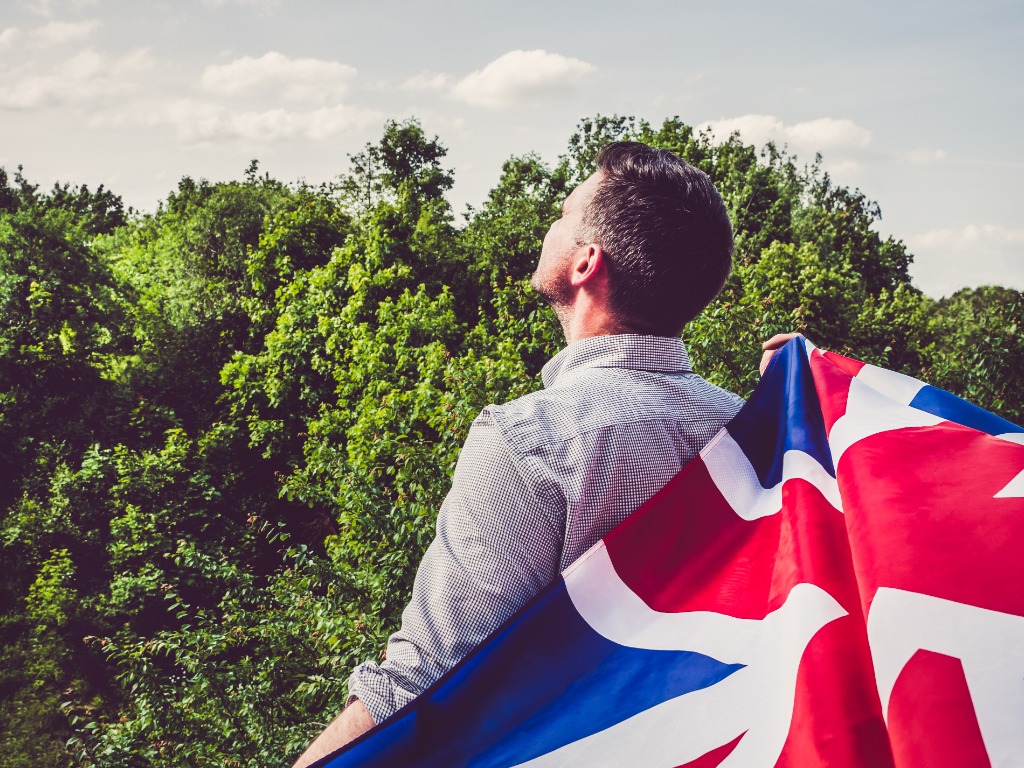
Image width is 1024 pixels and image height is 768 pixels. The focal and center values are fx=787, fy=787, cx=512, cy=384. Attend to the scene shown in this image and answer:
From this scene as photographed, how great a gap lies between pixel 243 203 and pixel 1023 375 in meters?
22.5

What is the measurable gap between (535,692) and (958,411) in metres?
1.09

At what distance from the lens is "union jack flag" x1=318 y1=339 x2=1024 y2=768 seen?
1044mm

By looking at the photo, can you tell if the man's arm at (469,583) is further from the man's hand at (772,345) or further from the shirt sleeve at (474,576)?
the man's hand at (772,345)

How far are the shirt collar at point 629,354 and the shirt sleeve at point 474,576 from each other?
40 cm

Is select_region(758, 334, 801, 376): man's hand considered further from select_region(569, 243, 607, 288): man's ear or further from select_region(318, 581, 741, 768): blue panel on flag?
select_region(318, 581, 741, 768): blue panel on flag

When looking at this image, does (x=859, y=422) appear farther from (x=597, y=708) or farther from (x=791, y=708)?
(x=597, y=708)

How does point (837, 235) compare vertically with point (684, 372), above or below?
below

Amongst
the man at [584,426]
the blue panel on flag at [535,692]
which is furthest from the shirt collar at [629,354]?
the blue panel on flag at [535,692]

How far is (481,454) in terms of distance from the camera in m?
1.33

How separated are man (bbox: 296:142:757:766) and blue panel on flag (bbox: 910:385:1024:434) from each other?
42 cm

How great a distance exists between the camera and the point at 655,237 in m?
1.64

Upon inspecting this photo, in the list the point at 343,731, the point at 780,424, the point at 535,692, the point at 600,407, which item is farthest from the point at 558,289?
the point at 343,731

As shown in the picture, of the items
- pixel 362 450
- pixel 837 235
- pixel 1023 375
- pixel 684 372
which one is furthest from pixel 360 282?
pixel 837 235

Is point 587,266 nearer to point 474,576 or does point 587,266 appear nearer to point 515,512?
point 515,512
